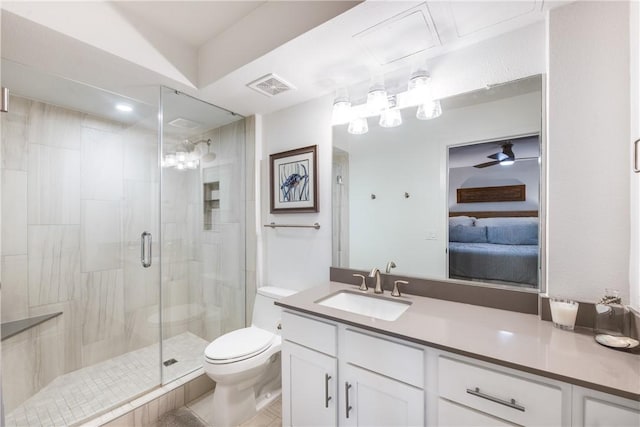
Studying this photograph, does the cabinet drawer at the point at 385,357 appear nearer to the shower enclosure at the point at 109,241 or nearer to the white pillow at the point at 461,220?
the white pillow at the point at 461,220

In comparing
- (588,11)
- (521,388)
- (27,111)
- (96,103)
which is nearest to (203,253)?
Answer: (96,103)

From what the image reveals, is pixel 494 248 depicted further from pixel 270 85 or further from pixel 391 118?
pixel 270 85

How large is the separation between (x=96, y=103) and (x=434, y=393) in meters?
2.89

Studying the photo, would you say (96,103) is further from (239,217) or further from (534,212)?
(534,212)

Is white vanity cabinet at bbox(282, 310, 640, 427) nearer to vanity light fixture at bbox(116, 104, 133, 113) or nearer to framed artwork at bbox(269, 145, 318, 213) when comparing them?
framed artwork at bbox(269, 145, 318, 213)

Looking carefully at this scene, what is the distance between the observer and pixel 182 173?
90.6 inches

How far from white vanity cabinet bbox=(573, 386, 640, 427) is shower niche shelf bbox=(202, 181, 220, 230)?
2.50m

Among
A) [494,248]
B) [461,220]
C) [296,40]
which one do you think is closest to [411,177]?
[461,220]

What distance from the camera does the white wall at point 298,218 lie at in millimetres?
1923

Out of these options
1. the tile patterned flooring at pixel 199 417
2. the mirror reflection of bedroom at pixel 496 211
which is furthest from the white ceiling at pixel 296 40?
the tile patterned flooring at pixel 199 417

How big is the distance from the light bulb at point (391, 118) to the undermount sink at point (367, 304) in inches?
42.1

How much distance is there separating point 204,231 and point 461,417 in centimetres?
227

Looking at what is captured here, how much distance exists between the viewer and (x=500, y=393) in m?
0.86

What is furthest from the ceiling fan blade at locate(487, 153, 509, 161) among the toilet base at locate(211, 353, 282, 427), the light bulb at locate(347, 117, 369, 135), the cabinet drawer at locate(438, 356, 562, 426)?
the toilet base at locate(211, 353, 282, 427)
